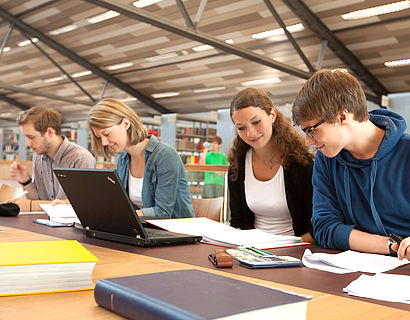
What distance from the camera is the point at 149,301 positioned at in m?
0.57

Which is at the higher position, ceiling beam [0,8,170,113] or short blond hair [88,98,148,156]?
ceiling beam [0,8,170,113]

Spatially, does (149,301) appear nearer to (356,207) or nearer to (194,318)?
(194,318)

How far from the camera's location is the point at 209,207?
2621 millimetres

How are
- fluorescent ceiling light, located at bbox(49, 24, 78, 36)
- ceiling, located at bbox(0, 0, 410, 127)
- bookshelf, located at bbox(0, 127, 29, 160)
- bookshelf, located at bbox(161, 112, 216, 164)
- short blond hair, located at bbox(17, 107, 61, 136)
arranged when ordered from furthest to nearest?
1. bookshelf, located at bbox(0, 127, 29, 160)
2. bookshelf, located at bbox(161, 112, 216, 164)
3. fluorescent ceiling light, located at bbox(49, 24, 78, 36)
4. ceiling, located at bbox(0, 0, 410, 127)
5. short blond hair, located at bbox(17, 107, 61, 136)

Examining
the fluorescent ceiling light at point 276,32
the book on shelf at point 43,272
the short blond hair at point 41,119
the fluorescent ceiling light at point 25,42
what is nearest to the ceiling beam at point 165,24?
the fluorescent ceiling light at point 276,32

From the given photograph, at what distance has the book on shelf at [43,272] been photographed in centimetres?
75

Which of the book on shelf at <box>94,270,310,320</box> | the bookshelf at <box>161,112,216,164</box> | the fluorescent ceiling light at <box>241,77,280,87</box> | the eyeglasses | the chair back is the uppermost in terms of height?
the fluorescent ceiling light at <box>241,77,280,87</box>

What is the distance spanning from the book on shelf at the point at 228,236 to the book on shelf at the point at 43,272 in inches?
24.4

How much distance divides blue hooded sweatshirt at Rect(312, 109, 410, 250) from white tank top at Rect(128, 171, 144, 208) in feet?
3.72

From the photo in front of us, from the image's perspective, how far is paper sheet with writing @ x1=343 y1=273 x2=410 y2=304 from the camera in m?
0.80

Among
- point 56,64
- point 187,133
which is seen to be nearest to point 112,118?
point 187,133

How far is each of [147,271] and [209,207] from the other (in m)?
1.66

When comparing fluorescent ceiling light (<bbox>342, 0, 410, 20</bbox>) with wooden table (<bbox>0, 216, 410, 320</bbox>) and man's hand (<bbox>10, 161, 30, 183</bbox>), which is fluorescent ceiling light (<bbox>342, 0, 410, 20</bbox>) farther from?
wooden table (<bbox>0, 216, 410, 320</bbox>)

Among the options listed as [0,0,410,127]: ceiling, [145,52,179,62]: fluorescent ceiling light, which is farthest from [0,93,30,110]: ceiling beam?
[145,52,179,62]: fluorescent ceiling light
